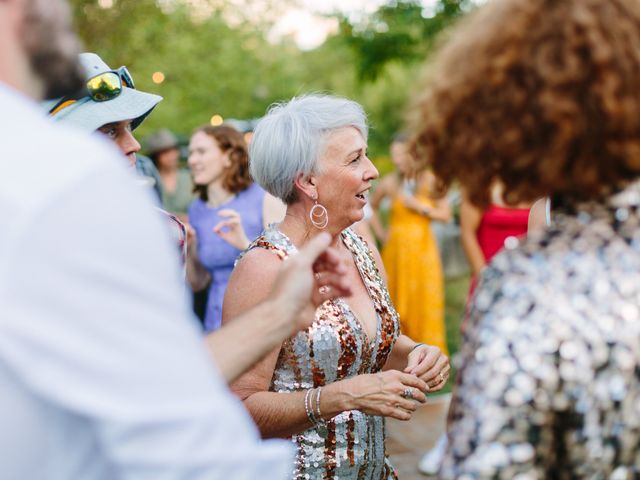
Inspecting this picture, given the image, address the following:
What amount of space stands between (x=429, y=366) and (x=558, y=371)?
4.08 feet

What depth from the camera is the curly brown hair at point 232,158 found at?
228 inches

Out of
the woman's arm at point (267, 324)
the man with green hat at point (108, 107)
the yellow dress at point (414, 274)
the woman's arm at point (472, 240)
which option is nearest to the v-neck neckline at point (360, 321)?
the man with green hat at point (108, 107)

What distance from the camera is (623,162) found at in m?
1.38

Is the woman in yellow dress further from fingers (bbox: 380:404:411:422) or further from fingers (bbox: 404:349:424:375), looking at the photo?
fingers (bbox: 380:404:411:422)

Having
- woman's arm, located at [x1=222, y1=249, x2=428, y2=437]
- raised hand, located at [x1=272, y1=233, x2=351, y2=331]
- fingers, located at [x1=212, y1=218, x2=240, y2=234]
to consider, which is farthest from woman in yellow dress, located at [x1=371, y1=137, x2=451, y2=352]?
raised hand, located at [x1=272, y1=233, x2=351, y2=331]

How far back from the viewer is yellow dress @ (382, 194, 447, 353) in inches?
306

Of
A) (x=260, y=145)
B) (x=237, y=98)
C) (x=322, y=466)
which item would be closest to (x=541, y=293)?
(x=322, y=466)

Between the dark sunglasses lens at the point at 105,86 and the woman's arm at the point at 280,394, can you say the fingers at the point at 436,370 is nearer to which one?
the woman's arm at the point at 280,394

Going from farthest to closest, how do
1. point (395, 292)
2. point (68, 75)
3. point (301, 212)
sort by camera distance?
point (395, 292) → point (301, 212) → point (68, 75)

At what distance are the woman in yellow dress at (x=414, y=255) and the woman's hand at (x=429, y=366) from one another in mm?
5099

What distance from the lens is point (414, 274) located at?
8039 millimetres

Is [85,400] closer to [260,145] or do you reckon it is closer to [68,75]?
[68,75]

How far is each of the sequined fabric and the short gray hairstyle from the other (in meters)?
1.51

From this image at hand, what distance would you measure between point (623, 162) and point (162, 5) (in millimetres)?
16811
